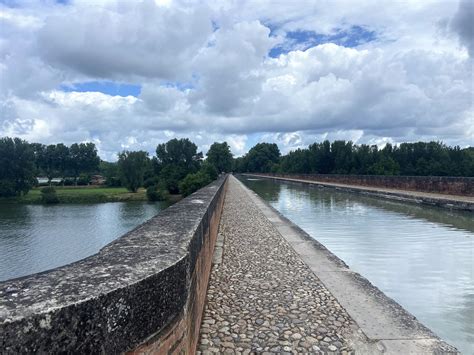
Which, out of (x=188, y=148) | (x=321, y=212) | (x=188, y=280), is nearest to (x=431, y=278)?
(x=188, y=280)

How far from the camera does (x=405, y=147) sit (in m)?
50.0

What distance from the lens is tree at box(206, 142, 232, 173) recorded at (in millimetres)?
112625

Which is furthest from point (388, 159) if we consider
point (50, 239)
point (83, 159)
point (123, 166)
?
point (83, 159)

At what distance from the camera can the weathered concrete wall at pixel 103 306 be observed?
113 centimetres

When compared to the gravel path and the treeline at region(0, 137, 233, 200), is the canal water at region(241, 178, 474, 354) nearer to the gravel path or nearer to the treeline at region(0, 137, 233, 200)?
the gravel path

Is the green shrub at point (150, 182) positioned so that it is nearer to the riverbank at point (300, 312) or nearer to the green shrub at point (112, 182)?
the green shrub at point (112, 182)

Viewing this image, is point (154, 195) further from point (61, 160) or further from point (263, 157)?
point (263, 157)

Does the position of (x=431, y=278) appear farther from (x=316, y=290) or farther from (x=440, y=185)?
(x=440, y=185)

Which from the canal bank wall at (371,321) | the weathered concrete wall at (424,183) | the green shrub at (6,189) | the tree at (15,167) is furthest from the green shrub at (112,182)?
the canal bank wall at (371,321)

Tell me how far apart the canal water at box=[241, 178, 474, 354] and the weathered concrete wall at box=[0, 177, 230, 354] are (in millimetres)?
3306

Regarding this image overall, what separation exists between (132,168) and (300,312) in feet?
237

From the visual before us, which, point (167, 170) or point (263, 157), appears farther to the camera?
point (263, 157)

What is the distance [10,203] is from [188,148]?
41408 millimetres

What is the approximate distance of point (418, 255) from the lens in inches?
302
